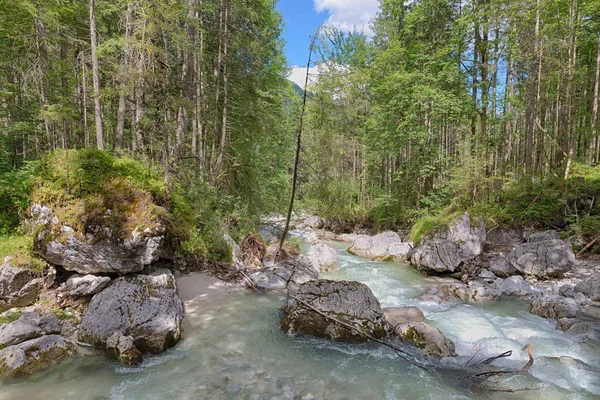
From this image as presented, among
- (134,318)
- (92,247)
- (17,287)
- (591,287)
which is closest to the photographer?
(134,318)

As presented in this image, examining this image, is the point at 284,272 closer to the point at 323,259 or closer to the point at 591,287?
the point at 323,259

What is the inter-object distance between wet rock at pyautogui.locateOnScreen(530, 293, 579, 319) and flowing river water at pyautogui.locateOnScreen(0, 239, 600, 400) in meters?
0.32

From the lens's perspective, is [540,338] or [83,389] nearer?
[83,389]

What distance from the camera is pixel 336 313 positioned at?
235 inches

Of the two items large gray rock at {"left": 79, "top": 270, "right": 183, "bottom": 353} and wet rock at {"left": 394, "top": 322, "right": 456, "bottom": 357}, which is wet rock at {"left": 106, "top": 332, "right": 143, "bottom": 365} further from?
wet rock at {"left": 394, "top": 322, "right": 456, "bottom": 357}

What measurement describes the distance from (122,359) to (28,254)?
11.9ft

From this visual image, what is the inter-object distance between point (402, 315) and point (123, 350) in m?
5.54

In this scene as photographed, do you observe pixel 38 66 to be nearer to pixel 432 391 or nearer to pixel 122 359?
pixel 122 359

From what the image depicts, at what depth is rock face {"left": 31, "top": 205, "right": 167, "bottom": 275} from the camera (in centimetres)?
615

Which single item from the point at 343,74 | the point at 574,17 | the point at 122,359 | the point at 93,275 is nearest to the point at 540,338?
the point at 343,74

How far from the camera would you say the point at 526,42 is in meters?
13.5

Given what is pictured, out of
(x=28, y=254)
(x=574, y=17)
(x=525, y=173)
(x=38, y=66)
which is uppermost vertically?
(x=574, y=17)

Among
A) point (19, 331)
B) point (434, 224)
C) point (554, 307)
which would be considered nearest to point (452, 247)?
point (434, 224)

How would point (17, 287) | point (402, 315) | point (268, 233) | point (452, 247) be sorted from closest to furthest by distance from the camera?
point (17, 287) → point (402, 315) → point (452, 247) → point (268, 233)
